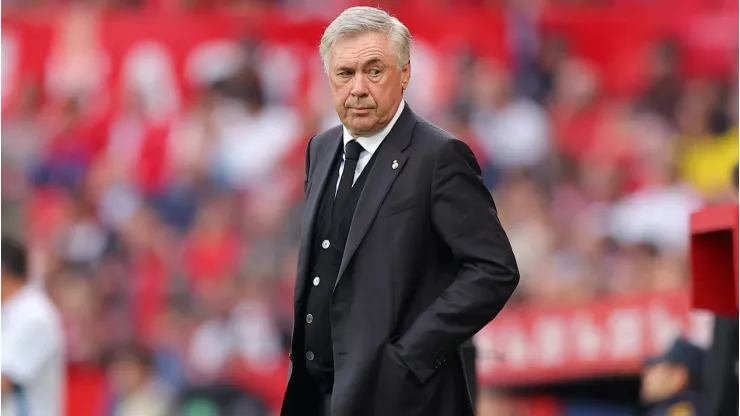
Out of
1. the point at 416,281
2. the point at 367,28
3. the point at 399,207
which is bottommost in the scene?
Result: the point at 416,281

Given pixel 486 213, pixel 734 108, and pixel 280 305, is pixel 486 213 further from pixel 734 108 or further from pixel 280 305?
pixel 734 108

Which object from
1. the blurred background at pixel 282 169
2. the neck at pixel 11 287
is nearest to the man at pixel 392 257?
the neck at pixel 11 287

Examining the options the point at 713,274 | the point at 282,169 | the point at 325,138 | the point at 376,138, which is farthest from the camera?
the point at 282,169

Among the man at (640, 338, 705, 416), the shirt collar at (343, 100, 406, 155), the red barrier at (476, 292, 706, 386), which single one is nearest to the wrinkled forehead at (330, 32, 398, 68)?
the shirt collar at (343, 100, 406, 155)

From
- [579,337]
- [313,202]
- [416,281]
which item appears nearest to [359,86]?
[313,202]

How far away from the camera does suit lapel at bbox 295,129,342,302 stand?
3.23 m

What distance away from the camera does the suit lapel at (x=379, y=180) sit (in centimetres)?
308

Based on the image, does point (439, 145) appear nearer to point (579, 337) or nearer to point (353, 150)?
point (353, 150)

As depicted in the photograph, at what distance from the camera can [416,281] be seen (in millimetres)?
3092

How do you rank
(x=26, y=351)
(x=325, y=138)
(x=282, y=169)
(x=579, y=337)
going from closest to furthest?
1. (x=325, y=138)
2. (x=26, y=351)
3. (x=579, y=337)
4. (x=282, y=169)

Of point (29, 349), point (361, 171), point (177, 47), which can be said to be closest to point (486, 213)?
point (361, 171)

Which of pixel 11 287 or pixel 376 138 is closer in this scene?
pixel 376 138

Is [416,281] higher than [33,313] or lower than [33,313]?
higher

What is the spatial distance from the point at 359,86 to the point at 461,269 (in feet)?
1.61
